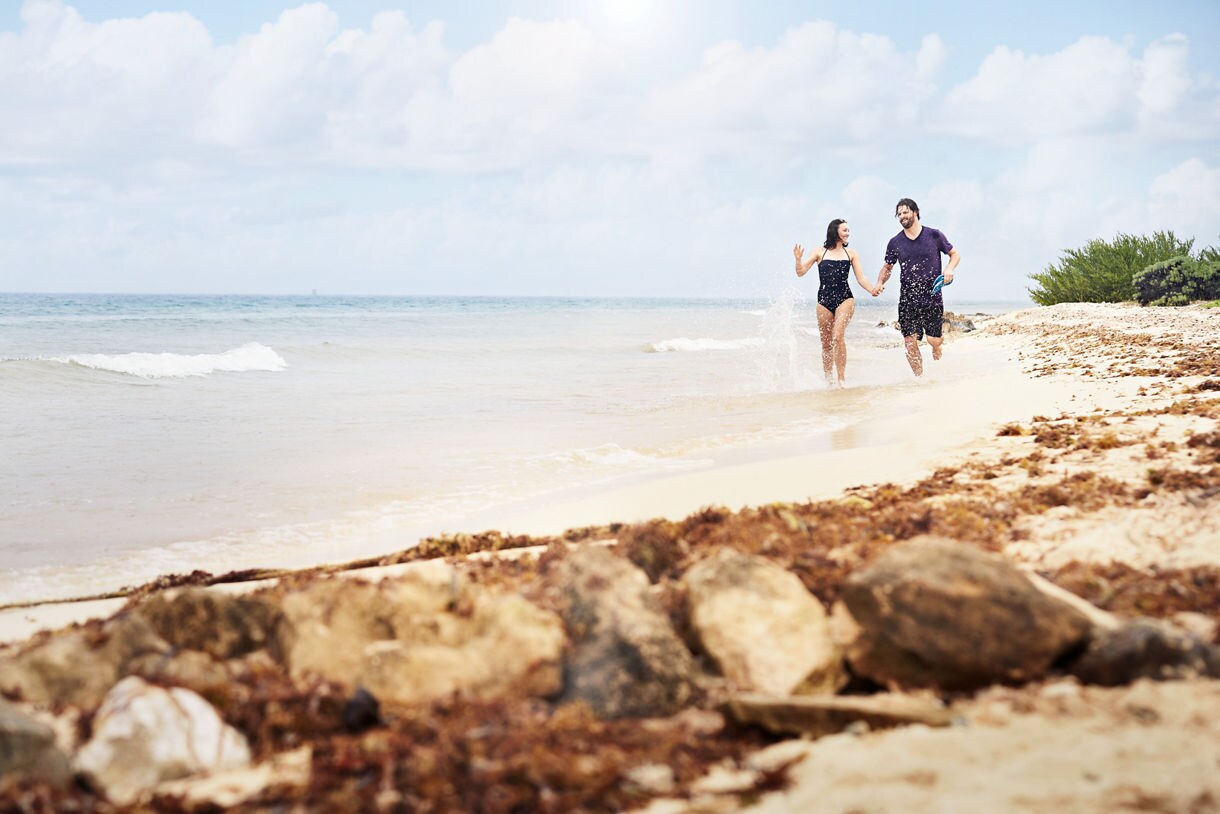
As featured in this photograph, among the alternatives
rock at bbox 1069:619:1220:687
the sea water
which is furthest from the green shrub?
rock at bbox 1069:619:1220:687

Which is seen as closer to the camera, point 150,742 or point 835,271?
point 150,742

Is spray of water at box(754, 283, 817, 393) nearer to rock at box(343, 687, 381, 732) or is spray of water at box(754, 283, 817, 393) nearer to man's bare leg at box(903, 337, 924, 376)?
man's bare leg at box(903, 337, 924, 376)

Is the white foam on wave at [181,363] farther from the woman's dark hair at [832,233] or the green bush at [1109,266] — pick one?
the green bush at [1109,266]

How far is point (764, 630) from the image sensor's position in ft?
9.98

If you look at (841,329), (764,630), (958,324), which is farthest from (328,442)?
(958,324)

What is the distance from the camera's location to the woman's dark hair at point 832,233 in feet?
37.9

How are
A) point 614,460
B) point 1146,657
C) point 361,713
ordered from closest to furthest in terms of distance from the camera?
1. point 1146,657
2. point 361,713
3. point 614,460

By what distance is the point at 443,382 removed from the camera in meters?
15.7

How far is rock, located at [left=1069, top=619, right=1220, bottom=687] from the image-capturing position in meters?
2.59

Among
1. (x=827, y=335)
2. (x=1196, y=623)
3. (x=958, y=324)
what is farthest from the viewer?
(x=958, y=324)

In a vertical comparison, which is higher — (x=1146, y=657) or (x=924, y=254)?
(x=924, y=254)

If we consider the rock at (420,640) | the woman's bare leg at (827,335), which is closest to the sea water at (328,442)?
the woman's bare leg at (827,335)

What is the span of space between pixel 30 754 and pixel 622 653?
170cm

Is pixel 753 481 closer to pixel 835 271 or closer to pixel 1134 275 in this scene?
pixel 835 271
